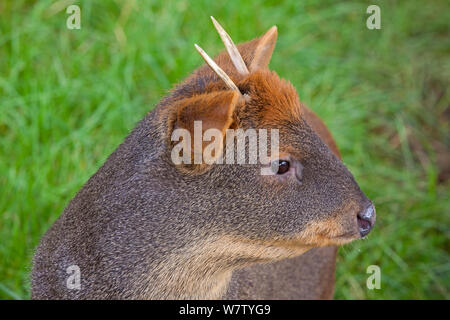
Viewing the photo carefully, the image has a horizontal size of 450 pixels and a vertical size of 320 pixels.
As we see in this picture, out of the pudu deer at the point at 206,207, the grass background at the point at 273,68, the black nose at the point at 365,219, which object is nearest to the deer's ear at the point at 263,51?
the pudu deer at the point at 206,207

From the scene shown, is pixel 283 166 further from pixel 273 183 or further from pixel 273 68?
pixel 273 68

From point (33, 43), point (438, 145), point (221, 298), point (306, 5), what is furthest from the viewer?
point (306, 5)

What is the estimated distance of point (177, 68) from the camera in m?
5.80

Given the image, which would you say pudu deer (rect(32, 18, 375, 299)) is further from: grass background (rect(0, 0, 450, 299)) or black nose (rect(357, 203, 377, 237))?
grass background (rect(0, 0, 450, 299))

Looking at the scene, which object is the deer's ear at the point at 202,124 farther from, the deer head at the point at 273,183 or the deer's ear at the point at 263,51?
the deer's ear at the point at 263,51

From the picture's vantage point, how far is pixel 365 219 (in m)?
3.31

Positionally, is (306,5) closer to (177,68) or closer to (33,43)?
(177,68)

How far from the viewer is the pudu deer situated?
316cm

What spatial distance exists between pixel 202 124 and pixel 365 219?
0.98m

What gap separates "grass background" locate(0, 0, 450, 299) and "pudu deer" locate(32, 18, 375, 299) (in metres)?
1.25

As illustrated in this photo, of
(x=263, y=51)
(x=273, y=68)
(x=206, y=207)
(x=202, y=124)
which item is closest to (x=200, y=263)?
(x=206, y=207)

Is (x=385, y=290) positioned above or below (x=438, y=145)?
below

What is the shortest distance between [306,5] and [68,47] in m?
2.67

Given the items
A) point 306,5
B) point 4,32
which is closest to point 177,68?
point 4,32
